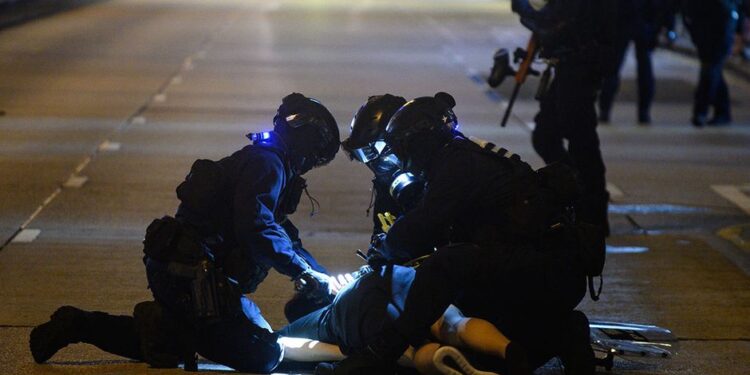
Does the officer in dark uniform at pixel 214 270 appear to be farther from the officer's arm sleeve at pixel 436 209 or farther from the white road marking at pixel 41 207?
the white road marking at pixel 41 207

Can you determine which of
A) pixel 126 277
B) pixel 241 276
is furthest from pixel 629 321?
pixel 126 277

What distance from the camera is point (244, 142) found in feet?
41.7

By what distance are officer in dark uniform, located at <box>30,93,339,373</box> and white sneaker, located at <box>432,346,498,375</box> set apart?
0.82m

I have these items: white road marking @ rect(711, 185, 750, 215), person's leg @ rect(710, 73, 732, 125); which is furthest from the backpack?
person's leg @ rect(710, 73, 732, 125)

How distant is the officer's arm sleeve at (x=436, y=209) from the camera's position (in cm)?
525

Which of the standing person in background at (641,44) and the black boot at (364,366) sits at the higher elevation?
the black boot at (364,366)

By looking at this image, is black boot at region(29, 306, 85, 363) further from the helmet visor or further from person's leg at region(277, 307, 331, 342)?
the helmet visor

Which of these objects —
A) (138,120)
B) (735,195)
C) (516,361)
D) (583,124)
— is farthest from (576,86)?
(138,120)

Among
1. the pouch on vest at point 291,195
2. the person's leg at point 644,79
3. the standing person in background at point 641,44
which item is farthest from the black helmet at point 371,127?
the person's leg at point 644,79

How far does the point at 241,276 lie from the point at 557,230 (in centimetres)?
134

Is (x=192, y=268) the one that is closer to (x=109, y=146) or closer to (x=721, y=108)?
(x=109, y=146)

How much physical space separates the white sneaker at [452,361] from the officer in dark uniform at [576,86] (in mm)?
3429

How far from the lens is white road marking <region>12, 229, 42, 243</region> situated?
8.27m

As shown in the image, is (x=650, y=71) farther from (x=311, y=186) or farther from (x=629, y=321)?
(x=629, y=321)
